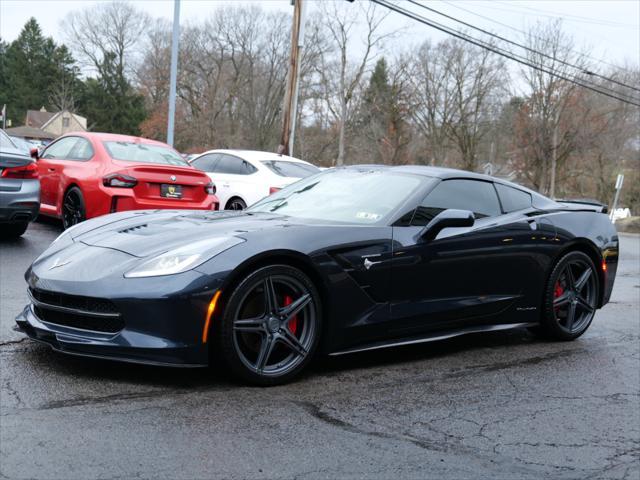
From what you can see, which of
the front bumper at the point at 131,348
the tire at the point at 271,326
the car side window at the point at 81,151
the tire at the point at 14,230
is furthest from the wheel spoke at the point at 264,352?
the car side window at the point at 81,151

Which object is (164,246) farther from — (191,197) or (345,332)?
(191,197)

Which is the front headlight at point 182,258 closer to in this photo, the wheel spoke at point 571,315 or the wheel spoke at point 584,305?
the wheel spoke at point 571,315

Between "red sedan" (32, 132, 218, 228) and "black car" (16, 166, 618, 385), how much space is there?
4318mm

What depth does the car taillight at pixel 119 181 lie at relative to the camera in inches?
377

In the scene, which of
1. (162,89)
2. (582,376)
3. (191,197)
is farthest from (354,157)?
(582,376)

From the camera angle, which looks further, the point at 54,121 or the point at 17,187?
the point at 54,121

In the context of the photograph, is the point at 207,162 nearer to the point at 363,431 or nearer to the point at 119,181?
the point at 119,181

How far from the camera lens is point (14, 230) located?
9.88m

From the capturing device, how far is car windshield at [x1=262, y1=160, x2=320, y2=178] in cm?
1300

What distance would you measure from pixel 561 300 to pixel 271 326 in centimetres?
288

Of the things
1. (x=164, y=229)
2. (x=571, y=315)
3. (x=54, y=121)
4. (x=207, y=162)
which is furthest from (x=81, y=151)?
(x=54, y=121)

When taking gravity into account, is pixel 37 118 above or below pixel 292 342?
above

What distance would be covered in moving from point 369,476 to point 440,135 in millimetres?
52243

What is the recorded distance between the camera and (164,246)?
4281 mm
